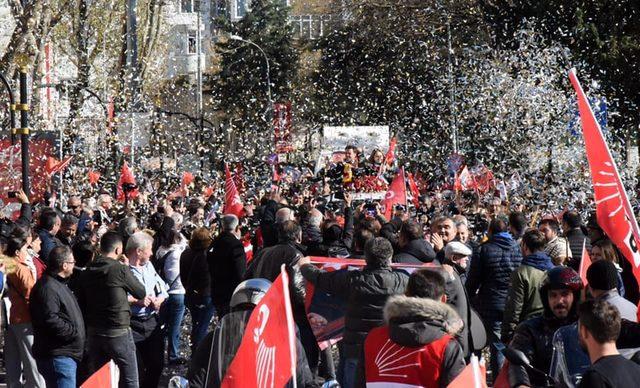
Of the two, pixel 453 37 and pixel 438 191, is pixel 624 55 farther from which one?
pixel 453 37

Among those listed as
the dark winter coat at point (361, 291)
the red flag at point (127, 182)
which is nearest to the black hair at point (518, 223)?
the dark winter coat at point (361, 291)

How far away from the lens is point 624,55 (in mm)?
27703

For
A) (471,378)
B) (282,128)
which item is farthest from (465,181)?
(282,128)

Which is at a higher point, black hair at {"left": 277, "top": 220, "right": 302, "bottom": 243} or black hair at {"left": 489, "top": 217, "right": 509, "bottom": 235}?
black hair at {"left": 489, "top": 217, "right": 509, "bottom": 235}

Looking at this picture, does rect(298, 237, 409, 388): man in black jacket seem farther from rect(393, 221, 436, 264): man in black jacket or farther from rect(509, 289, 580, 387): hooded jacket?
rect(509, 289, 580, 387): hooded jacket

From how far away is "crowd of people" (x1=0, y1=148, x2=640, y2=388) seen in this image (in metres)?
6.55

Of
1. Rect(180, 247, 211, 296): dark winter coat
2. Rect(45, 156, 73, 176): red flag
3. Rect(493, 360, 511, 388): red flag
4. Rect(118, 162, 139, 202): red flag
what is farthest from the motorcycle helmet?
Rect(45, 156, 73, 176): red flag

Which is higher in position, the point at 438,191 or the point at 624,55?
the point at 624,55

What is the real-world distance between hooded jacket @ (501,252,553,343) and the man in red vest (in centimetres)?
331

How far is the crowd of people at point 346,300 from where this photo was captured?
6.55 m

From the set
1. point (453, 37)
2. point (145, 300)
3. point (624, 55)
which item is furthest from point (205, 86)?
point (145, 300)

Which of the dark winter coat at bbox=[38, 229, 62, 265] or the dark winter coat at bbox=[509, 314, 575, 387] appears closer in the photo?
the dark winter coat at bbox=[509, 314, 575, 387]

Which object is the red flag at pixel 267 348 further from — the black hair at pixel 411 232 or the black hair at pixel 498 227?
the black hair at pixel 498 227

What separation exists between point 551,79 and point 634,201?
13.1ft
